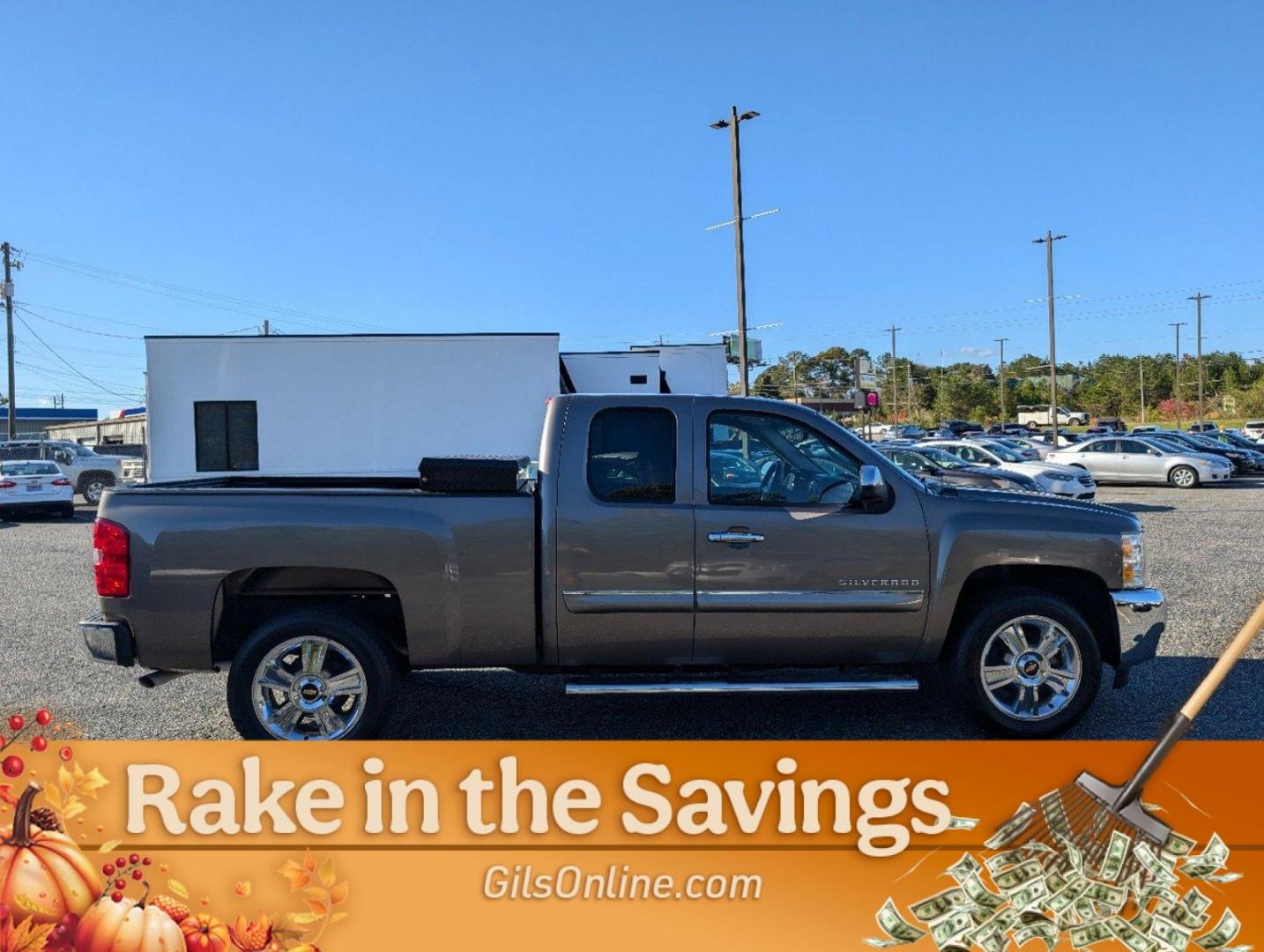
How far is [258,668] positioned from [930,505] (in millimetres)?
3267

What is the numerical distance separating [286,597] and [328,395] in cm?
1286

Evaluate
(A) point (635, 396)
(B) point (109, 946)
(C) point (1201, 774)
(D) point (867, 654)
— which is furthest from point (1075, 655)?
(B) point (109, 946)

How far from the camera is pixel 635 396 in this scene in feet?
16.9

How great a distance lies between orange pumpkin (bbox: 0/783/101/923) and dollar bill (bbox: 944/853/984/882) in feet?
8.86

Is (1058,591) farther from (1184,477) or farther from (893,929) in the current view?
(1184,477)

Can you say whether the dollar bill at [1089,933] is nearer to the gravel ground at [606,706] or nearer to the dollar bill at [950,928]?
the dollar bill at [950,928]

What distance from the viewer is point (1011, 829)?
11.3 feet

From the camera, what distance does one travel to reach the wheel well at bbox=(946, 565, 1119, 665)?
17.1 feet

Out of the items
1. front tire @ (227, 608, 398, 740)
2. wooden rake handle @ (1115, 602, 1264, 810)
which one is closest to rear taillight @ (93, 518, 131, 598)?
front tire @ (227, 608, 398, 740)

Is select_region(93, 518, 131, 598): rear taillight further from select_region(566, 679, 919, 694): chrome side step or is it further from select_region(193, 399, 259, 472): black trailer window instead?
select_region(193, 399, 259, 472): black trailer window

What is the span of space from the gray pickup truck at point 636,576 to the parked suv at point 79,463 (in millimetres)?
22750

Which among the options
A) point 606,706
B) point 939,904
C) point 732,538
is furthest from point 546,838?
point 606,706

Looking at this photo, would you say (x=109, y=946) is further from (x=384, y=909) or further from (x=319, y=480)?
(x=319, y=480)

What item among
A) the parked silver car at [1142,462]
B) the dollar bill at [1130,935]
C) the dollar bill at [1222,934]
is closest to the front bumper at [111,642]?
the dollar bill at [1130,935]
